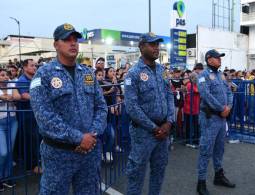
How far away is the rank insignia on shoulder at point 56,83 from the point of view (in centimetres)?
258

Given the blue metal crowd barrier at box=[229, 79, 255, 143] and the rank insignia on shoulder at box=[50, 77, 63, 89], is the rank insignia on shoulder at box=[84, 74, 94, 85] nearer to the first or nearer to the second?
the rank insignia on shoulder at box=[50, 77, 63, 89]

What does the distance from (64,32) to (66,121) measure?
711mm

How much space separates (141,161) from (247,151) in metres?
4.05

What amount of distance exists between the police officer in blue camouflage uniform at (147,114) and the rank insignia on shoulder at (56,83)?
103 centimetres

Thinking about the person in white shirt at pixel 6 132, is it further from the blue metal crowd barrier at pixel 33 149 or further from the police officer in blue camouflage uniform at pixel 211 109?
the police officer in blue camouflage uniform at pixel 211 109

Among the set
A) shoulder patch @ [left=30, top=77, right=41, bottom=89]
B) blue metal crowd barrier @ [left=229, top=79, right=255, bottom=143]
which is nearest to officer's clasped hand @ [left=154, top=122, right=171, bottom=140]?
shoulder patch @ [left=30, top=77, right=41, bottom=89]

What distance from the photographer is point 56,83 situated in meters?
2.58

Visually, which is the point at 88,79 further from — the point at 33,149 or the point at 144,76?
the point at 33,149

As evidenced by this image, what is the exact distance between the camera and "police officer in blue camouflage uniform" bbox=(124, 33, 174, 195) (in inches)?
136

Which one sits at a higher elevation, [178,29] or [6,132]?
[178,29]

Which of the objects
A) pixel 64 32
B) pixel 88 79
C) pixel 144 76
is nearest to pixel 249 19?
pixel 144 76

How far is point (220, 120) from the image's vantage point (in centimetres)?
453

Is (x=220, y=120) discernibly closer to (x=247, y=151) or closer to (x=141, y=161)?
(x=141, y=161)

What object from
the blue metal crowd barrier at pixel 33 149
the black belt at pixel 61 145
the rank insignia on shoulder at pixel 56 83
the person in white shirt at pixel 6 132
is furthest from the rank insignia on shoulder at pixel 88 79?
the person in white shirt at pixel 6 132
